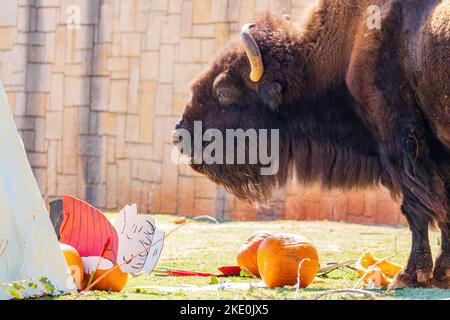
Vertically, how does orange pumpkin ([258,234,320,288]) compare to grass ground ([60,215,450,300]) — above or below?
above

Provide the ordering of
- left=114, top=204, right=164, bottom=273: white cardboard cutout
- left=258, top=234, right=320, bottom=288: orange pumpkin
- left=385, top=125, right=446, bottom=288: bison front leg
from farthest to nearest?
left=385, top=125, right=446, bottom=288: bison front leg → left=258, top=234, right=320, bottom=288: orange pumpkin → left=114, top=204, right=164, bottom=273: white cardboard cutout

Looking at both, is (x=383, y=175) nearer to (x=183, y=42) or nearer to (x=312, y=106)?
(x=312, y=106)

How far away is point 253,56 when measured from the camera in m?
5.25

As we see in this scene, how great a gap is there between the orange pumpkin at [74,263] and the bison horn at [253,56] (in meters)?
1.75

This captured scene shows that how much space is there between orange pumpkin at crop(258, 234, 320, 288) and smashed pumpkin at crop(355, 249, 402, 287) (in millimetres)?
283

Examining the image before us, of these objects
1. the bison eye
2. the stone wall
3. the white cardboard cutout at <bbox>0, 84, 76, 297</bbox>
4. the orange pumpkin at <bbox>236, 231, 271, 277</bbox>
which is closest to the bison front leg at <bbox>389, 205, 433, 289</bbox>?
the orange pumpkin at <bbox>236, 231, 271, 277</bbox>

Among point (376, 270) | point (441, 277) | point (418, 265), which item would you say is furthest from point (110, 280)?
point (441, 277)

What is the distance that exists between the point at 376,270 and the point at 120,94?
739 centimetres

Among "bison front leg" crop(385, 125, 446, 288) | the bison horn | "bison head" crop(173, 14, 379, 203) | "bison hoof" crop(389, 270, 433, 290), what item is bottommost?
"bison hoof" crop(389, 270, 433, 290)

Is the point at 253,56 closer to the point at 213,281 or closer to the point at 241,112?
the point at 241,112

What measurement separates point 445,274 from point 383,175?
71cm

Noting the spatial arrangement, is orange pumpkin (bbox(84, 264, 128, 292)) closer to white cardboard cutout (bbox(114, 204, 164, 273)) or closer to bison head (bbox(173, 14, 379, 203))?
white cardboard cutout (bbox(114, 204, 164, 273))

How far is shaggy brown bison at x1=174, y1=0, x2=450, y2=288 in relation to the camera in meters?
4.61
